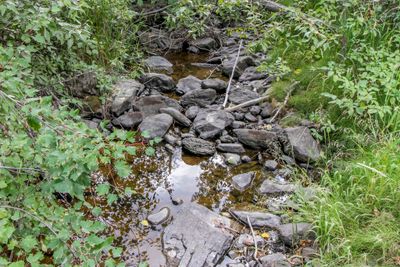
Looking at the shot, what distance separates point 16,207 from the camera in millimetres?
1624

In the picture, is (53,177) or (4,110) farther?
(4,110)

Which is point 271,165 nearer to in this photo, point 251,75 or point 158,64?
point 251,75

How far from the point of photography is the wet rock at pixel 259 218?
9.77ft

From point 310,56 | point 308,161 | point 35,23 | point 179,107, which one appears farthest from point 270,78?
point 35,23

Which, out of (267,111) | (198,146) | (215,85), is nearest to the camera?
(198,146)

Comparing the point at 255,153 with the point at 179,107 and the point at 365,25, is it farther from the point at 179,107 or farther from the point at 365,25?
the point at 365,25

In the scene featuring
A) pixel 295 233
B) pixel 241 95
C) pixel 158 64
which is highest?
pixel 295 233

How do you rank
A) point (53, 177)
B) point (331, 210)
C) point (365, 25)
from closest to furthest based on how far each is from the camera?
point (53, 177) → point (331, 210) → point (365, 25)

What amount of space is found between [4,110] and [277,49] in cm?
408

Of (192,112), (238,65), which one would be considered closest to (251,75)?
(238,65)

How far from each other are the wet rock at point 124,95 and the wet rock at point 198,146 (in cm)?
81

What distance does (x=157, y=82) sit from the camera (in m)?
4.84

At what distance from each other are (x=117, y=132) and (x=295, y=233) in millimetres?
1730

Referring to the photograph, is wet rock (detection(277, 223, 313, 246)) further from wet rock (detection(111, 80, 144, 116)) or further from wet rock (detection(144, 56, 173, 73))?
wet rock (detection(144, 56, 173, 73))
